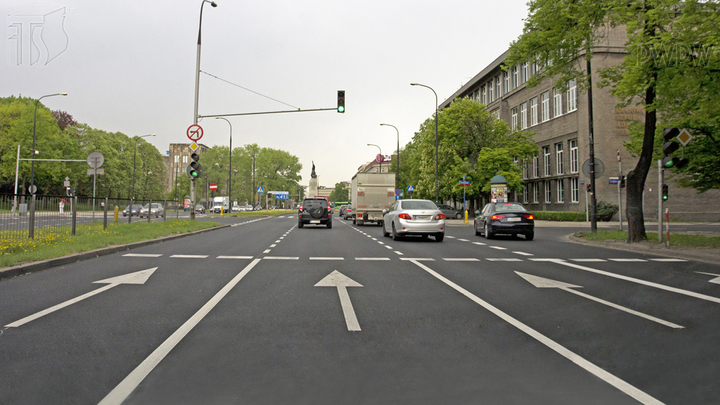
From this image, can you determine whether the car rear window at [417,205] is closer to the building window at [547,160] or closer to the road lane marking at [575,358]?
the road lane marking at [575,358]

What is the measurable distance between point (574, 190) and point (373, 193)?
1932 centimetres

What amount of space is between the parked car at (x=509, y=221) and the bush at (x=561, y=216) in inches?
740

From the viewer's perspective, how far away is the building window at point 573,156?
1563 inches

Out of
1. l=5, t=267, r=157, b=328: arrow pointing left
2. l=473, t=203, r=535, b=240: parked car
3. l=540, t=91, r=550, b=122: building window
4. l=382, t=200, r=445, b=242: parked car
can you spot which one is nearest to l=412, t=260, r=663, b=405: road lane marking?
l=5, t=267, r=157, b=328: arrow pointing left

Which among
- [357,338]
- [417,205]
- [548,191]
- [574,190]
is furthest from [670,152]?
[548,191]

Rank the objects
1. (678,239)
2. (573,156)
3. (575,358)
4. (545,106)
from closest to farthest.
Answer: (575,358) < (678,239) < (573,156) < (545,106)

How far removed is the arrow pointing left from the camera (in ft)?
16.9

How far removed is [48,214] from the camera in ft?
43.7

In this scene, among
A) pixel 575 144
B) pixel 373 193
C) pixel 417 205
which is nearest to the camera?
pixel 417 205

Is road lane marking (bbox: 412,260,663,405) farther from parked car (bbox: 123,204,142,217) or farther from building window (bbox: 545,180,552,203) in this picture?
building window (bbox: 545,180,552,203)

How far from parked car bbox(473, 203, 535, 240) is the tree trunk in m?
3.33

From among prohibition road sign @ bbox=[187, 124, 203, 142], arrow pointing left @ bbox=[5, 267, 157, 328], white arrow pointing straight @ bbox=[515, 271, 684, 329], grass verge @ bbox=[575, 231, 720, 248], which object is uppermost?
prohibition road sign @ bbox=[187, 124, 203, 142]

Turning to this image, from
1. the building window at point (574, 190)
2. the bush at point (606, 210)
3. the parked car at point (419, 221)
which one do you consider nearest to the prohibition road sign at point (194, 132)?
the parked car at point (419, 221)

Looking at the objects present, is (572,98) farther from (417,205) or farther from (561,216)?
(417,205)
